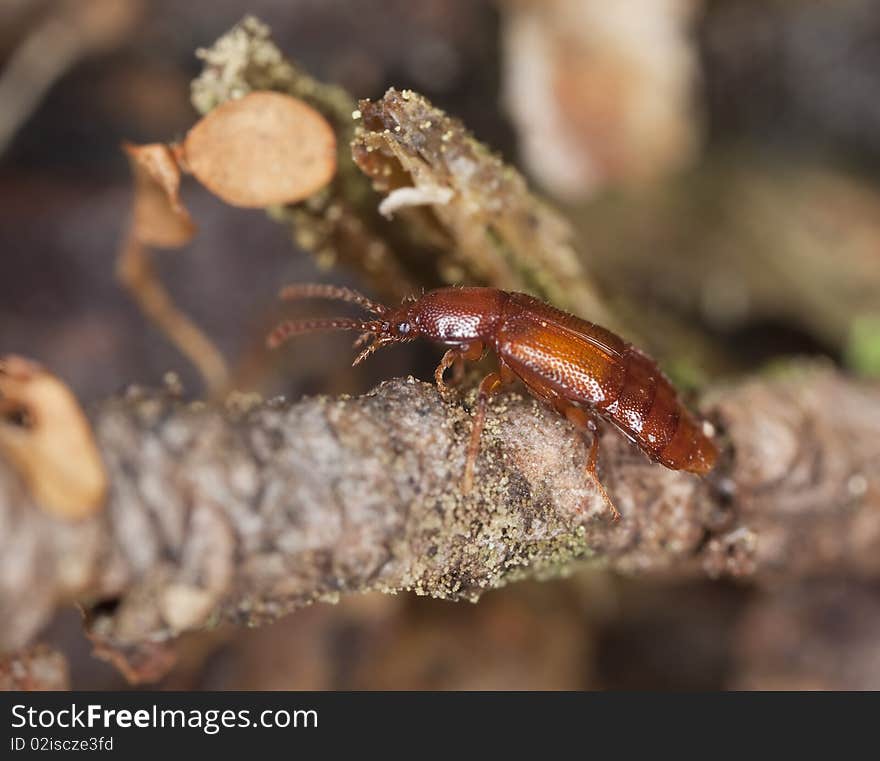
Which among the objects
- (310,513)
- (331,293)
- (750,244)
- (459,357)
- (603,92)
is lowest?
(310,513)

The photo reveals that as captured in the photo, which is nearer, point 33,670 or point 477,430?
point 477,430

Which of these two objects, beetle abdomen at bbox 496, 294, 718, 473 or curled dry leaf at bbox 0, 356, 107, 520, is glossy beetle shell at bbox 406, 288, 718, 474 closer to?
beetle abdomen at bbox 496, 294, 718, 473

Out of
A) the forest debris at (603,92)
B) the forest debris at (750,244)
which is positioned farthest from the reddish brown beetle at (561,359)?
the forest debris at (603,92)

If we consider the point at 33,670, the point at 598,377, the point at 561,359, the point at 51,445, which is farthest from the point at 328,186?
the point at 33,670

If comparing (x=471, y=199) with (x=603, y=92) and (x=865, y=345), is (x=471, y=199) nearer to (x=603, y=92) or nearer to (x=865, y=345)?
(x=865, y=345)

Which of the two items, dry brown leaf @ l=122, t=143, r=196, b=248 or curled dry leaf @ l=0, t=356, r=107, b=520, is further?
dry brown leaf @ l=122, t=143, r=196, b=248

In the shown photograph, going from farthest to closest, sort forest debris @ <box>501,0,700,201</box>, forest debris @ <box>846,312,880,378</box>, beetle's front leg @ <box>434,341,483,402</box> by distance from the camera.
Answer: forest debris @ <box>501,0,700,201</box> → forest debris @ <box>846,312,880,378</box> → beetle's front leg @ <box>434,341,483,402</box>

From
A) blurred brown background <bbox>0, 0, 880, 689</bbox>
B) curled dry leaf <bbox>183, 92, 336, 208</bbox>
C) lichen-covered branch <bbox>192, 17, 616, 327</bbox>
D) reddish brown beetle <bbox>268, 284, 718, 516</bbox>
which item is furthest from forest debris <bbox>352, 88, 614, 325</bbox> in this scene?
blurred brown background <bbox>0, 0, 880, 689</bbox>

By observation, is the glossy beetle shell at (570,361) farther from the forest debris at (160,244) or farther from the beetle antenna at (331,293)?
the forest debris at (160,244)
